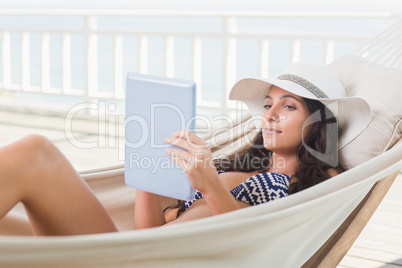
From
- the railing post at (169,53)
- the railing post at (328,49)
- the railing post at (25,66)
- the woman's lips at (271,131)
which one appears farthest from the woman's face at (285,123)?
the railing post at (25,66)

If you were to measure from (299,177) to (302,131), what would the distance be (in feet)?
0.52

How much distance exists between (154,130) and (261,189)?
1.46 feet

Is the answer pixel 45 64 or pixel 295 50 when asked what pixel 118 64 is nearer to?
pixel 45 64

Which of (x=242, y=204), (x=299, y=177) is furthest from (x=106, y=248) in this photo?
(x=299, y=177)

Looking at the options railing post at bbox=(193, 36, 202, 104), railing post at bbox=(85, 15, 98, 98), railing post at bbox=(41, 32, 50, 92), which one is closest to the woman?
railing post at bbox=(193, 36, 202, 104)

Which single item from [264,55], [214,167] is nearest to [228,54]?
[264,55]

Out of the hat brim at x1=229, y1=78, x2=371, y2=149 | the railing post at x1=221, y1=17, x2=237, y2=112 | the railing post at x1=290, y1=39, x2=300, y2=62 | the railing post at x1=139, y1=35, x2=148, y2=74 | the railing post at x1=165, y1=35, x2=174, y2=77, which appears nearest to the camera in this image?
the hat brim at x1=229, y1=78, x2=371, y2=149

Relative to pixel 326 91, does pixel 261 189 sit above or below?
below

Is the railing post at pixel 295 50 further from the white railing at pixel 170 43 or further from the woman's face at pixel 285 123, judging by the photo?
the woman's face at pixel 285 123

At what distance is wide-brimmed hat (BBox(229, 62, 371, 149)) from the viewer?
182cm

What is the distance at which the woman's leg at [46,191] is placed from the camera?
52.2 inches

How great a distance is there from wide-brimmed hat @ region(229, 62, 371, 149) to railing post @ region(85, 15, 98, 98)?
12.1 feet

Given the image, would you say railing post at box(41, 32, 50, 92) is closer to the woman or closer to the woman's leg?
the woman

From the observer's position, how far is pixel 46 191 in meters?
1.39
